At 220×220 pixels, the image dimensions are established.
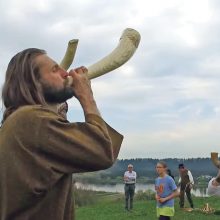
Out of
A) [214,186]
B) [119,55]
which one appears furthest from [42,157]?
[214,186]

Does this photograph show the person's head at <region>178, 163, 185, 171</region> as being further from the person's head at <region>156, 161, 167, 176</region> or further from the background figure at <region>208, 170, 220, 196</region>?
the background figure at <region>208, 170, 220, 196</region>

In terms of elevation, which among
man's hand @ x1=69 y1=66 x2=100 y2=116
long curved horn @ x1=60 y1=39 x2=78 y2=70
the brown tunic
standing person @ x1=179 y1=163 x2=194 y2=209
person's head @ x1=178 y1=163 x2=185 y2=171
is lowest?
the brown tunic

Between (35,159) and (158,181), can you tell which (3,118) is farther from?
(158,181)

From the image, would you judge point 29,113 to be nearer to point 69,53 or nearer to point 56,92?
point 56,92

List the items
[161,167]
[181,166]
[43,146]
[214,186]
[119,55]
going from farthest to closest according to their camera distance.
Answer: [181,166] → [161,167] → [214,186] → [119,55] → [43,146]

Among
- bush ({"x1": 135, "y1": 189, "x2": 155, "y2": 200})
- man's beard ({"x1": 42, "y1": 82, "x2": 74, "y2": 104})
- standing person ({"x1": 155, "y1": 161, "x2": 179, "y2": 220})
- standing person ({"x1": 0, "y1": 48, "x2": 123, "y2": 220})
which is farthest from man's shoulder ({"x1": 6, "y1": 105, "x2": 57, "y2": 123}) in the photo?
bush ({"x1": 135, "y1": 189, "x2": 155, "y2": 200})

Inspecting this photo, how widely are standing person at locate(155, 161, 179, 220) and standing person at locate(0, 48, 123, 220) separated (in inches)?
285

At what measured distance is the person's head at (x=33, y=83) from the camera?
6.82 feet

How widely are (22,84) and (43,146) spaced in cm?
28

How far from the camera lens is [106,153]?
79.0 inches

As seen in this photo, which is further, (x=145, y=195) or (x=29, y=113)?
(x=145, y=195)

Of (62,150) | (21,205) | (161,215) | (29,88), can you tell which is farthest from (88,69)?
(161,215)

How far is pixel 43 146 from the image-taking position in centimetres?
195

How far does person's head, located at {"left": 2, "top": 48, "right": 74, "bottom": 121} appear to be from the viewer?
6.82ft
